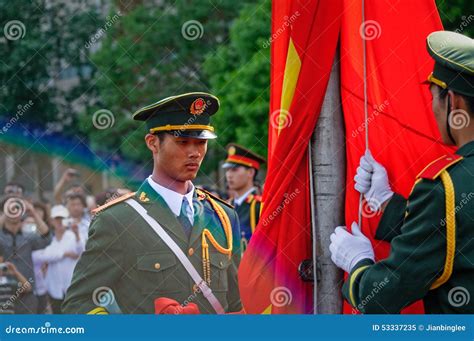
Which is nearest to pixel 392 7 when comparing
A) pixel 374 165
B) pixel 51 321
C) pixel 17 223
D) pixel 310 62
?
pixel 310 62

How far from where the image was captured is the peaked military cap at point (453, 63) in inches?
103

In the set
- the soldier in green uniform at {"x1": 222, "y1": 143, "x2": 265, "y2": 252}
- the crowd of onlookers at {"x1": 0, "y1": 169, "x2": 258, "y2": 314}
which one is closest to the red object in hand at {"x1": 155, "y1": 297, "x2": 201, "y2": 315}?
the crowd of onlookers at {"x1": 0, "y1": 169, "x2": 258, "y2": 314}

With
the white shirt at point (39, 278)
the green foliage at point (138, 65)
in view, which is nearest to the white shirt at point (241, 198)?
the green foliage at point (138, 65)

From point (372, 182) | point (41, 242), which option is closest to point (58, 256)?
point (41, 242)

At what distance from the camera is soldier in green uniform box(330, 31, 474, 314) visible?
99.7 inches

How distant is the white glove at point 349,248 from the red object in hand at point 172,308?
1.60 feet

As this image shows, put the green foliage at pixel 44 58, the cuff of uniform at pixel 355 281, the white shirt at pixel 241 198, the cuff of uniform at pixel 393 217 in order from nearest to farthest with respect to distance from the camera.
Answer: the cuff of uniform at pixel 355 281 < the cuff of uniform at pixel 393 217 < the green foliage at pixel 44 58 < the white shirt at pixel 241 198

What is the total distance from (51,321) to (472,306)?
134 cm

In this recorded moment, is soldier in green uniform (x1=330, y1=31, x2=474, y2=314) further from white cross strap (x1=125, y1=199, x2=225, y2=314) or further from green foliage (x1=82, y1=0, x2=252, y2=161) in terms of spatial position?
green foliage (x1=82, y1=0, x2=252, y2=161)

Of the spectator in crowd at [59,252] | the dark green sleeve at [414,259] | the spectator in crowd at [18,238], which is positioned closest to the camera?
the dark green sleeve at [414,259]

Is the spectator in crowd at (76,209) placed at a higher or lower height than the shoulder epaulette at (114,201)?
lower

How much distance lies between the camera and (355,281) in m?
2.72

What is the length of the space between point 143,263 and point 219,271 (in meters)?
0.27

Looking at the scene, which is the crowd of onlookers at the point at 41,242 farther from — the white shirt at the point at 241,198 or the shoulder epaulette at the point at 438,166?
the shoulder epaulette at the point at 438,166
